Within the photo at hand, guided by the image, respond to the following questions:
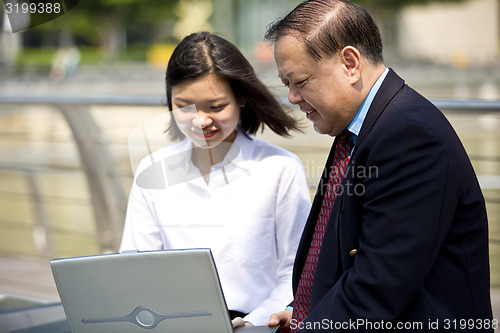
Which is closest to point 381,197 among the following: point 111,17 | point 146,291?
point 146,291

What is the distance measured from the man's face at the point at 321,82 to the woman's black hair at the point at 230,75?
0.63 meters

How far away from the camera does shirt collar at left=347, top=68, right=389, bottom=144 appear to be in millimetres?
1754

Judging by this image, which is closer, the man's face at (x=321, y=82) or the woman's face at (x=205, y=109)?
the man's face at (x=321, y=82)

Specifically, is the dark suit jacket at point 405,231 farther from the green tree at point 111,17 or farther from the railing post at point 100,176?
the green tree at point 111,17

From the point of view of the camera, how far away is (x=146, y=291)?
1741 millimetres

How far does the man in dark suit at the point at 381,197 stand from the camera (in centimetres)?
155

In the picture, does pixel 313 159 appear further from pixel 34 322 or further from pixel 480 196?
pixel 480 196

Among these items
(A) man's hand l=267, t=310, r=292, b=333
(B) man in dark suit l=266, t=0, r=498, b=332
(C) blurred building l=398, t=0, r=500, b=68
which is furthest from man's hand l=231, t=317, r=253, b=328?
(C) blurred building l=398, t=0, r=500, b=68

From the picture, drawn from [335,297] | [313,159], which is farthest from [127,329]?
[313,159]

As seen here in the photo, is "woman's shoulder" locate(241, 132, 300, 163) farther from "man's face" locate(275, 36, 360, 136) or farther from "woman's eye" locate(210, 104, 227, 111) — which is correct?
"man's face" locate(275, 36, 360, 136)

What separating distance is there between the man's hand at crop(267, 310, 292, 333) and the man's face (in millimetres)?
578

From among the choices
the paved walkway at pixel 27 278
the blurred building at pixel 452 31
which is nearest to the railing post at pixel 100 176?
the paved walkway at pixel 27 278

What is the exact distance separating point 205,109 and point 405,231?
1020 mm

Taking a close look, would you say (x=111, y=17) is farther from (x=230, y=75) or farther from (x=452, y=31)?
(x=230, y=75)
